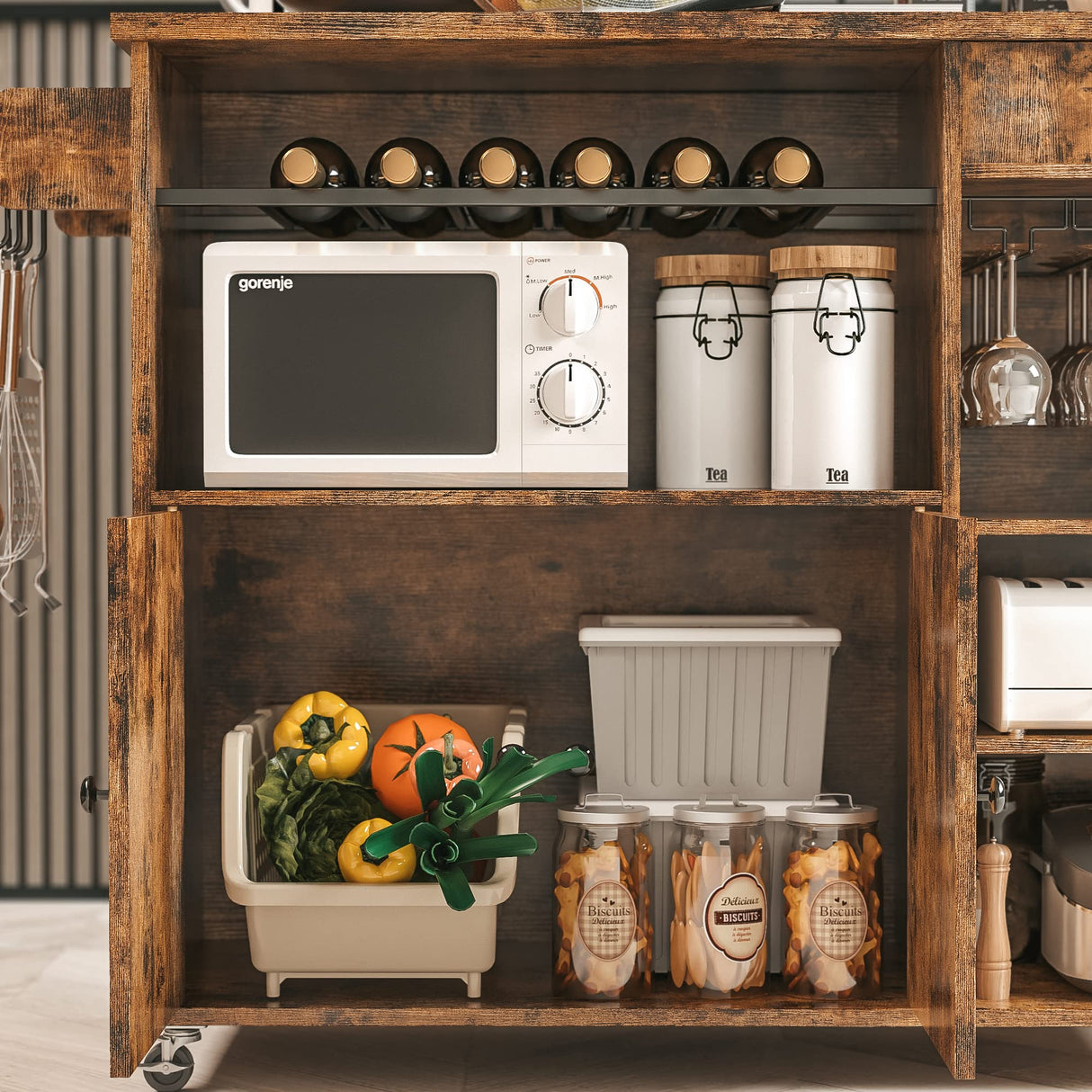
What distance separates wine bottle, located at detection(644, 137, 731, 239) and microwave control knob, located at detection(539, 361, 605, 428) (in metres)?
0.21

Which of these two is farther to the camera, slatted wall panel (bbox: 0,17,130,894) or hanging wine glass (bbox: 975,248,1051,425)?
slatted wall panel (bbox: 0,17,130,894)

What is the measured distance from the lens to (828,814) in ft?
4.31

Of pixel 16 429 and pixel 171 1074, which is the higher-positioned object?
pixel 16 429

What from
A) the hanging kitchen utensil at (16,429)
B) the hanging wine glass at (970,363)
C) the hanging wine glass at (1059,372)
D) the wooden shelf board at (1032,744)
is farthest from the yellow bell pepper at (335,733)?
the hanging wine glass at (1059,372)

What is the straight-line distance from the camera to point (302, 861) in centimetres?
128

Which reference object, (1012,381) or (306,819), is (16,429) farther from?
(1012,381)

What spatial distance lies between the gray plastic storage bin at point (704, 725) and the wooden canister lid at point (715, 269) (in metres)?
0.41

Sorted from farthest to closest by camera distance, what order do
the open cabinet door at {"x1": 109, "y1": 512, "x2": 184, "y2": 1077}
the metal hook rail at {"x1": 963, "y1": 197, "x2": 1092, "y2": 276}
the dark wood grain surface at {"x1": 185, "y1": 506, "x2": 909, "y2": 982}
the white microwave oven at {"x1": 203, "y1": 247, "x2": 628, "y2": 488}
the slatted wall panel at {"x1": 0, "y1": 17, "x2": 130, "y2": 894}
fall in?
the slatted wall panel at {"x1": 0, "y1": 17, "x2": 130, "y2": 894} → the dark wood grain surface at {"x1": 185, "y1": 506, "x2": 909, "y2": 982} → the metal hook rail at {"x1": 963, "y1": 197, "x2": 1092, "y2": 276} → the white microwave oven at {"x1": 203, "y1": 247, "x2": 628, "y2": 488} → the open cabinet door at {"x1": 109, "y1": 512, "x2": 184, "y2": 1077}

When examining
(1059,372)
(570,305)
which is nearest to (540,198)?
(570,305)

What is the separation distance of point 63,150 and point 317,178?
0.31 meters

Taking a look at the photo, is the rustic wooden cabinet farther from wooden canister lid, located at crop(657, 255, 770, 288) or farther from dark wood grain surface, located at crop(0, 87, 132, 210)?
wooden canister lid, located at crop(657, 255, 770, 288)

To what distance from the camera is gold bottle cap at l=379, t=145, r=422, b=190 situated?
1.25 m

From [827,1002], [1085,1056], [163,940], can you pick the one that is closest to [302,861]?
[163,940]

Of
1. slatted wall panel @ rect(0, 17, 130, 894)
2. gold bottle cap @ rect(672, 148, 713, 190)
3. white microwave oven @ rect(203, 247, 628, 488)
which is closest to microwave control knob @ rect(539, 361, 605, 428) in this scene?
white microwave oven @ rect(203, 247, 628, 488)
